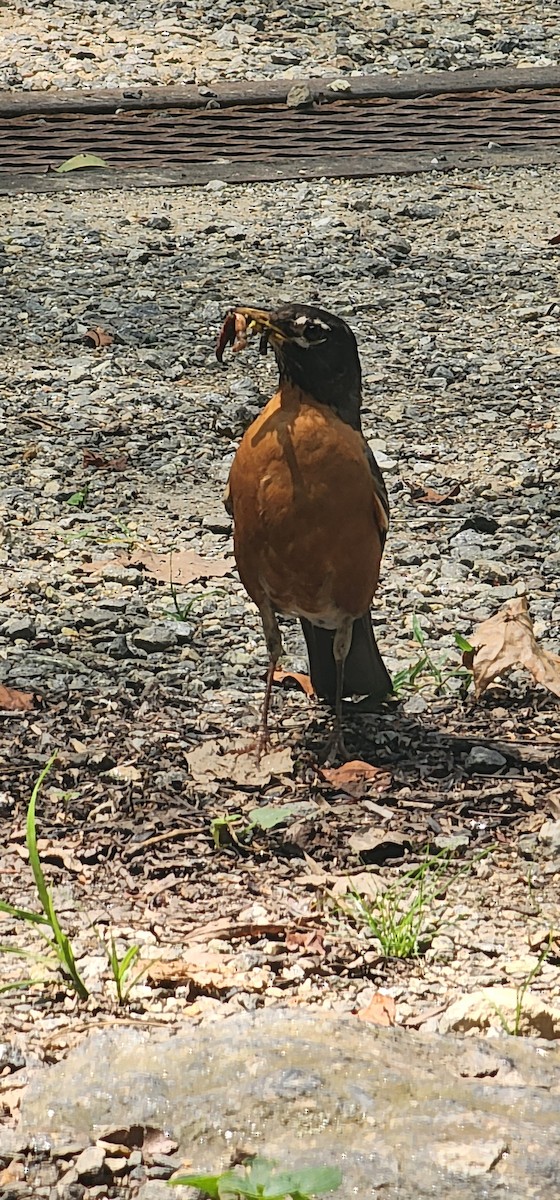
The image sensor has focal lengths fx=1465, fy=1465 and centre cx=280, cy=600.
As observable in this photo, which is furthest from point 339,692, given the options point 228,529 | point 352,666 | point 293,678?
point 228,529

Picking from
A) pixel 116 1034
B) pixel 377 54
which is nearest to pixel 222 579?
pixel 116 1034

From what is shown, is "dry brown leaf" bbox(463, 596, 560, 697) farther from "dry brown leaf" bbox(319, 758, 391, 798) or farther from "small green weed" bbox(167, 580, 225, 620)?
"small green weed" bbox(167, 580, 225, 620)

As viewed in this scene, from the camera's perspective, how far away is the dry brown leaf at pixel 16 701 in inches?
162

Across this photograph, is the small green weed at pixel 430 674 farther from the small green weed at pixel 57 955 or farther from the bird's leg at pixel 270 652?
the small green weed at pixel 57 955

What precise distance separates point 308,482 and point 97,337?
135 inches

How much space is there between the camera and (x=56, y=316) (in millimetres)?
7125

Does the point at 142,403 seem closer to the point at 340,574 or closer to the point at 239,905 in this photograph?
the point at 340,574

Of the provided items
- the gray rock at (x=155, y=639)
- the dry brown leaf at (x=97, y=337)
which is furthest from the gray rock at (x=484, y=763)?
the dry brown leaf at (x=97, y=337)

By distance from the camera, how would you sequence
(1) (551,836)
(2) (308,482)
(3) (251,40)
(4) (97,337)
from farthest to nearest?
1. (3) (251,40)
2. (4) (97,337)
3. (2) (308,482)
4. (1) (551,836)

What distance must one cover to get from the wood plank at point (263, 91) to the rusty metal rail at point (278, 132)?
0.06 m

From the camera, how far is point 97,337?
272 inches

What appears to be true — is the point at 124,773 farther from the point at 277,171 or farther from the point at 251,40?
the point at 251,40

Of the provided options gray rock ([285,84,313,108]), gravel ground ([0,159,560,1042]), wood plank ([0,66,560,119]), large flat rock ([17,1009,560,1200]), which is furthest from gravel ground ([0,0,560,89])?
large flat rock ([17,1009,560,1200])

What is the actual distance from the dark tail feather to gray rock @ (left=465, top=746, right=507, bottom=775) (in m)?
0.45
